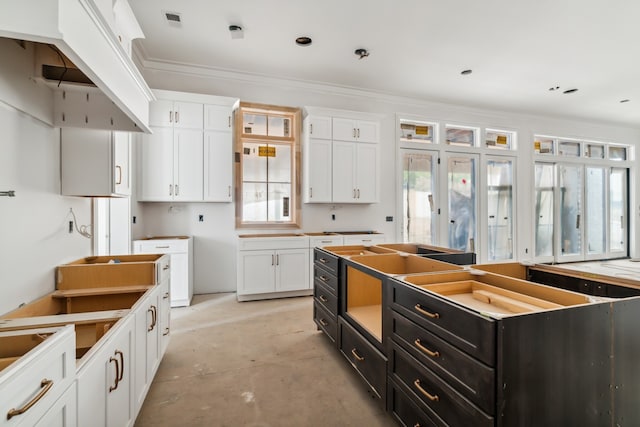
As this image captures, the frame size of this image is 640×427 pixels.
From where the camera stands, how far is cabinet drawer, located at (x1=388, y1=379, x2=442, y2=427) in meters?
1.44

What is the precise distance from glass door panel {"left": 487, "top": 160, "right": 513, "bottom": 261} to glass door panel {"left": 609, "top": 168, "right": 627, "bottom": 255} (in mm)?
3109

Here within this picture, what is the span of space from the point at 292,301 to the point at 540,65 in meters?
4.85

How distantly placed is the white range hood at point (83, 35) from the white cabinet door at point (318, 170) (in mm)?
2936

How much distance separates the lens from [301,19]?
3.19m

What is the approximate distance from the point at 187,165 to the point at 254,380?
290 cm

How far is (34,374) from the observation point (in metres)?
0.85

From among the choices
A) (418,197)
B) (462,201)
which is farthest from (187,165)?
(462,201)

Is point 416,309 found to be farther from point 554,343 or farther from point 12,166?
point 12,166

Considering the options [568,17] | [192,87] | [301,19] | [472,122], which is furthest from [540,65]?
[192,87]

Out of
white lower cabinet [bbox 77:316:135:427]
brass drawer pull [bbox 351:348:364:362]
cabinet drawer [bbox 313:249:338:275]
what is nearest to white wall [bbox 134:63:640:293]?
cabinet drawer [bbox 313:249:338:275]

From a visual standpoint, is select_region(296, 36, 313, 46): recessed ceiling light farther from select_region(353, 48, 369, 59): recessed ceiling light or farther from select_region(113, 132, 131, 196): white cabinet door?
select_region(113, 132, 131, 196): white cabinet door

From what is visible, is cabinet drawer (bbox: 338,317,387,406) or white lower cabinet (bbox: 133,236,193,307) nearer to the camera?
cabinet drawer (bbox: 338,317,387,406)

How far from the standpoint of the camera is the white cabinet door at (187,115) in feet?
12.9

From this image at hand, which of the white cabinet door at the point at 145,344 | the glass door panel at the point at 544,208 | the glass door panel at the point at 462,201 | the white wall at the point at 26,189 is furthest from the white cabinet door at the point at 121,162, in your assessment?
the glass door panel at the point at 544,208
